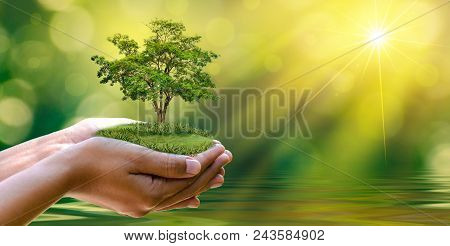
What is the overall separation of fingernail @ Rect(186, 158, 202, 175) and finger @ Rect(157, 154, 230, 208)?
389 millimetres

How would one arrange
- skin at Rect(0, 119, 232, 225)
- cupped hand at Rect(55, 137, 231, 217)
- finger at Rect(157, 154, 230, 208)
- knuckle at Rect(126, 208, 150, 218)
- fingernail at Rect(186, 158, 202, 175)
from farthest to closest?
A: finger at Rect(157, 154, 230, 208), knuckle at Rect(126, 208, 150, 218), fingernail at Rect(186, 158, 202, 175), cupped hand at Rect(55, 137, 231, 217), skin at Rect(0, 119, 232, 225)

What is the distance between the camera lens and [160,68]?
622 cm

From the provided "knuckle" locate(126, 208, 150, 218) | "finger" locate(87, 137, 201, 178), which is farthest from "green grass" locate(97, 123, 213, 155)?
"knuckle" locate(126, 208, 150, 218)

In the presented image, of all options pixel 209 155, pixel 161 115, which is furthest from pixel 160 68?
pixel 209 155

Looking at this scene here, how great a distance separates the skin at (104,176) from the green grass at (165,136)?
13 cm

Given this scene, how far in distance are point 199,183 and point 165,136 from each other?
668mm

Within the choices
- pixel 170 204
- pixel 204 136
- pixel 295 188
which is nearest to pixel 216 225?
pixel 170 204

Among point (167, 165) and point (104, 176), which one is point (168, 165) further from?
point (104, 176)

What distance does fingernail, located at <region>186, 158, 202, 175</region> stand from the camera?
5457mm

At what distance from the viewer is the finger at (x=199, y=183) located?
5.80 metres

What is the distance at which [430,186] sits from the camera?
801 centimetres

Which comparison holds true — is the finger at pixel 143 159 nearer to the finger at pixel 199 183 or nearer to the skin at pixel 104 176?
the skin at pixel 104 176

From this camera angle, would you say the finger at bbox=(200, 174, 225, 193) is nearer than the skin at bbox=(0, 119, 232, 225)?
No

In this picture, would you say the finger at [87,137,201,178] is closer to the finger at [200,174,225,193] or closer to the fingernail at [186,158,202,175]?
the fingernail at [186,158,202,175]
